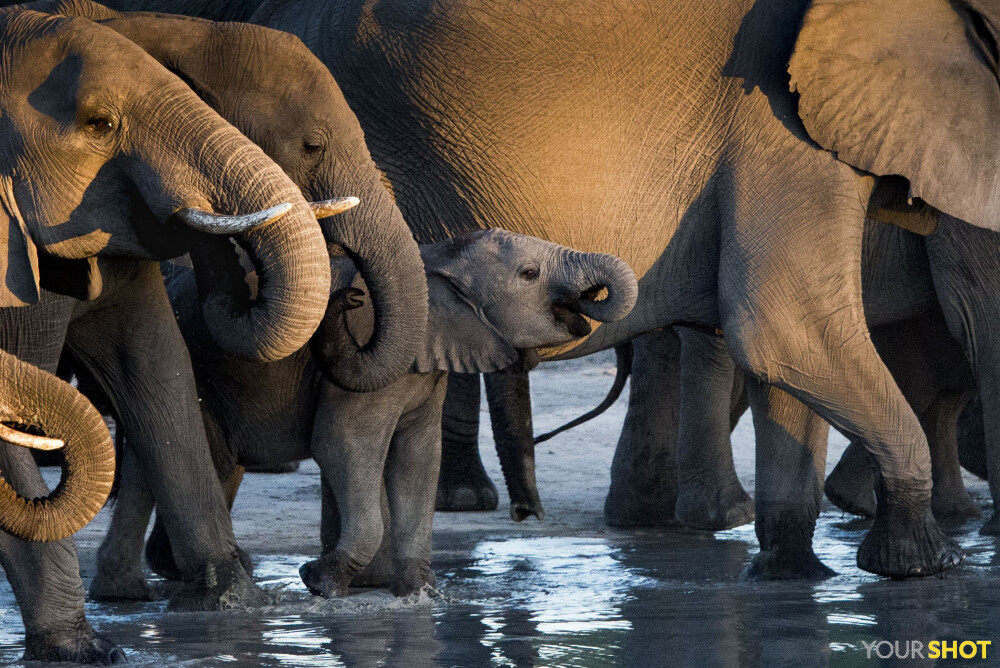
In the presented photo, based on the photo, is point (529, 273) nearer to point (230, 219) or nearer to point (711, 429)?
point (230, 219)

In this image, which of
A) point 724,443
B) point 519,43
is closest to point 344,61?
point 519,43

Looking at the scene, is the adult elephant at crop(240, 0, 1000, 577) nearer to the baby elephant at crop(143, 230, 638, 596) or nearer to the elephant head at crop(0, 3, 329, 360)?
the baby elephant at crop(143, 230, 638, 596)

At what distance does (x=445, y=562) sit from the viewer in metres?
6.62

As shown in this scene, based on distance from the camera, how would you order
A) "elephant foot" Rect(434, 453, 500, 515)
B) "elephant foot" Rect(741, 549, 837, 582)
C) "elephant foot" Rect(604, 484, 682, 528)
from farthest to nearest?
"elephant foot" Rect(434, 453, 500, 515) → "elephant foot" Rect(604, 484, 682, 528) → "elephant foot" Rect(741, 549, 837, 582)

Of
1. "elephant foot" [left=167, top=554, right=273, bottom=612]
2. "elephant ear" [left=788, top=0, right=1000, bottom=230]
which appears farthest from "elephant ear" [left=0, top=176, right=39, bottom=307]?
"elephant ear" [left=788, top=0, right=1000, bottom=230]

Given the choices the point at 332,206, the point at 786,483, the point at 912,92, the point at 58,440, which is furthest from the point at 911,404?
the point at 58,440

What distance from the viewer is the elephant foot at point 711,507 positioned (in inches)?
300

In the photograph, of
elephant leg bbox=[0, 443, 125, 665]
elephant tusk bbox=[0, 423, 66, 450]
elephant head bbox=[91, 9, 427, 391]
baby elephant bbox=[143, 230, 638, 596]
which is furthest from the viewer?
baby elephant bbox=[143, 230, 638, 596]

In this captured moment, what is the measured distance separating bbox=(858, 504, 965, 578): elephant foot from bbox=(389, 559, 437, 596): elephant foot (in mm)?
1392

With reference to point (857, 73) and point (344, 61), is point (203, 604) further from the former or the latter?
point (857, 73)

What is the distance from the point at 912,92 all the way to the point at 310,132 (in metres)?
1.97

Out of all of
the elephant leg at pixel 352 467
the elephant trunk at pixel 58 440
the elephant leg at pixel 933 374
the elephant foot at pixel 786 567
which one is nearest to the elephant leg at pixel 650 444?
the elephant leg at pixel 933 374

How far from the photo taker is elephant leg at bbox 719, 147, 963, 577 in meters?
6.01

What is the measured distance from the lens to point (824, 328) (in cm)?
603
